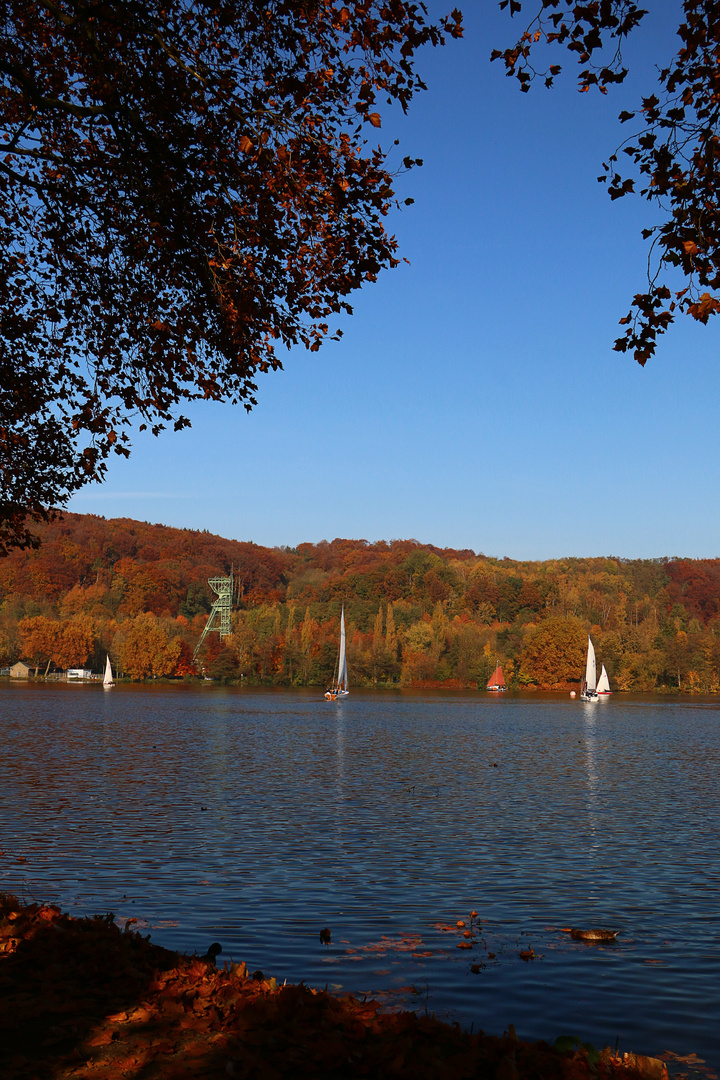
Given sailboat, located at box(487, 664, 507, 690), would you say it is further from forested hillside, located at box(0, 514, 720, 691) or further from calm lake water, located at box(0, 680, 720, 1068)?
calm lake water, located at box(0, 680, 720, 1068)

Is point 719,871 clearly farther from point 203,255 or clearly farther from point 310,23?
point 310,23

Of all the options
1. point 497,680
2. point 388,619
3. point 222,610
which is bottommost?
point 497,680

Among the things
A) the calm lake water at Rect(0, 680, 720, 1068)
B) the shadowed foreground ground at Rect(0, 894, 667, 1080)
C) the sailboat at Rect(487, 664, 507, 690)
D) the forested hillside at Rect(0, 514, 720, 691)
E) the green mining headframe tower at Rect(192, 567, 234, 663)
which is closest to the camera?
the shadowed foreground ground at Rect(0, 894, 667, 1080)

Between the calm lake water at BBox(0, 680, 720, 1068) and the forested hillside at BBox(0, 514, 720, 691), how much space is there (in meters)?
108

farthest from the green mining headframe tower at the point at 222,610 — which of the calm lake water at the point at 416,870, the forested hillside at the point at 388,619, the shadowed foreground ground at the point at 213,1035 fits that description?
the shadowed foreground ground at the point at 213,1035

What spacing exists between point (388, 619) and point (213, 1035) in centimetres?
14759

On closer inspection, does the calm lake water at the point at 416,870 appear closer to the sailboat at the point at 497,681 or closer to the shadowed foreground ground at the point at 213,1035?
the shadowed foreground ground at the point at 213,1035

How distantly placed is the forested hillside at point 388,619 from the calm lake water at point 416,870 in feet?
354

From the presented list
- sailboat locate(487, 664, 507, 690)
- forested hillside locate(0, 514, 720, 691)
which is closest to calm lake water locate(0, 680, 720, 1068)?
sailboat locate(487, 664, 507, 690)

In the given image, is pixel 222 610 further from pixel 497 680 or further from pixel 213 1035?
pixel 213 1035

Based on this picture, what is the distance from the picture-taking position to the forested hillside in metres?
141

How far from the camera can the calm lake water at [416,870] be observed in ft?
29.7

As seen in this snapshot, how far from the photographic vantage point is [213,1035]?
5.72 metres

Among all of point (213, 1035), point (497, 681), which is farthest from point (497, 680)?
point (213, 1035)
